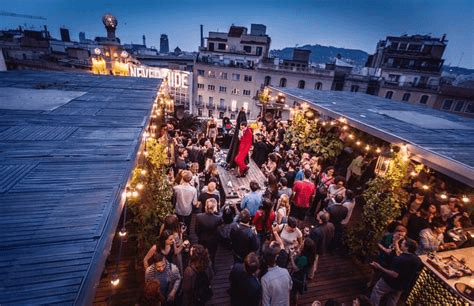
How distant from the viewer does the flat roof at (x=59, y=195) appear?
1.78 m

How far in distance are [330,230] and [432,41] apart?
161 feet

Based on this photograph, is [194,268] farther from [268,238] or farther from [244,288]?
[268,238]

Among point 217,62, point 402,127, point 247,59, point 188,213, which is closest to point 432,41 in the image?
point 247,59

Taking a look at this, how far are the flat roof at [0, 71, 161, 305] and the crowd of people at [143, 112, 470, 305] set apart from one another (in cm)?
164

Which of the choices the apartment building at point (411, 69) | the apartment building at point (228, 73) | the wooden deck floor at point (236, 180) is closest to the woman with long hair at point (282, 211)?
the wooden deck floor at point (236, 180)

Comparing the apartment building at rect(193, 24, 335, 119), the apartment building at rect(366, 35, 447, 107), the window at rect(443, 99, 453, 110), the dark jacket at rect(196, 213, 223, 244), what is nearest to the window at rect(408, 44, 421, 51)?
the apartment building at rect(366, 35, 447, 107)

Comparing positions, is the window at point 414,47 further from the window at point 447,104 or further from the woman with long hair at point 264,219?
the woman with long hair at point 264,219

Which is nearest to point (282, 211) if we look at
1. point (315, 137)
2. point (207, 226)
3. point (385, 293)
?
point (207, 226)

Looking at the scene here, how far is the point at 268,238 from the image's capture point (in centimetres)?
616

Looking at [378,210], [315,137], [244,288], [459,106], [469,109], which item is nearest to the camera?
[244,288]

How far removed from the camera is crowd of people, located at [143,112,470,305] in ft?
13.0

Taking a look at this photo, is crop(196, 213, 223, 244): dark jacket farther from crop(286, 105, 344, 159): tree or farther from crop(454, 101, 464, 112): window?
crop(454, 101, 464, 112): window

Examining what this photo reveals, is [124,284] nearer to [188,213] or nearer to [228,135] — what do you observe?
[188,213]

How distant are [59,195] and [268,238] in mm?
4795
